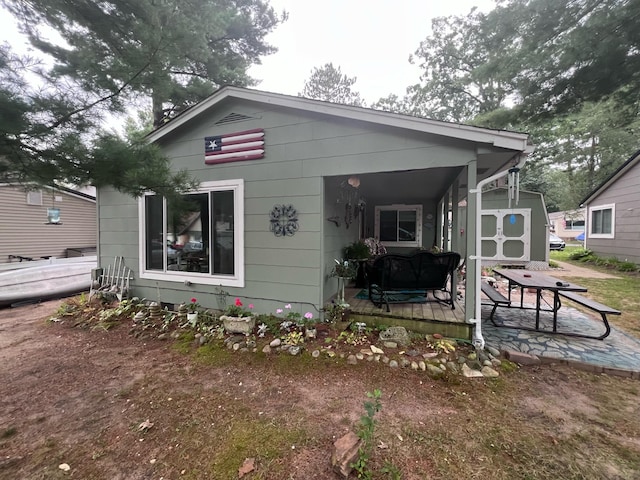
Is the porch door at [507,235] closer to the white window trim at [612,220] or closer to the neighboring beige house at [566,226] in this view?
the white window trim at [612,220]

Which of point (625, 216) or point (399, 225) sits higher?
point (625, 216)

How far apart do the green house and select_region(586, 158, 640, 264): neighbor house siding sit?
8756 mm

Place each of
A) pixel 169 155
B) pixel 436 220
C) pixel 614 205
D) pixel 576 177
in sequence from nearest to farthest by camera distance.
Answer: pixel 169 155 → pixel 436 220 → pixel 614 205 → pixel 576 177

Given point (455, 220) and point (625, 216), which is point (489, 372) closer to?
point (455, 220)

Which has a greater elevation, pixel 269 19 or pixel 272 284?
pixel 269 19

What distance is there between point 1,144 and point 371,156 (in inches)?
138

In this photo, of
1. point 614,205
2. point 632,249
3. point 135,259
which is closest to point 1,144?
point 135,259

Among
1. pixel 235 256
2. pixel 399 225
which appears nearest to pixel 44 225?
pixel 235 256

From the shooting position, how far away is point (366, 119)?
138 inches

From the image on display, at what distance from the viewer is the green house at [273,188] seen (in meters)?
3.44

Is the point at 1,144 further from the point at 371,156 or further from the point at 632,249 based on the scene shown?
the point at 632,249

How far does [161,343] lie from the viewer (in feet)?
12.6

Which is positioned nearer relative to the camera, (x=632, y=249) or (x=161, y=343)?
(x=161, y=343)

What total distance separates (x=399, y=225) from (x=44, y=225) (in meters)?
12.5
